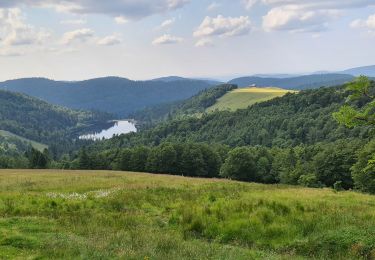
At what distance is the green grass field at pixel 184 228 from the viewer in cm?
1245

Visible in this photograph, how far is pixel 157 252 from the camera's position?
12.3 meters

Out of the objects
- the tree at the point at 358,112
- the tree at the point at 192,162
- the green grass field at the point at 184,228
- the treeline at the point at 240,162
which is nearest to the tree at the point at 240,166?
the treeline at the point at 240,162

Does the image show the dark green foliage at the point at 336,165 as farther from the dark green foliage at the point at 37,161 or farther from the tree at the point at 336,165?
the dark green foliage at the point at 37,161

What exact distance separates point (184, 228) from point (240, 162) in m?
79.3

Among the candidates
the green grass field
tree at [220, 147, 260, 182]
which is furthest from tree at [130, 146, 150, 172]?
the green grass field

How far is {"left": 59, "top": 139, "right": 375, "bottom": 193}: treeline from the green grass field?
6254 centimetres

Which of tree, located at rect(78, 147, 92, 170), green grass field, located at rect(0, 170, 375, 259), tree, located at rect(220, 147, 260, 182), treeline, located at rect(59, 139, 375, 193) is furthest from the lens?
tree, located at rect(78, 147, 92, 170)

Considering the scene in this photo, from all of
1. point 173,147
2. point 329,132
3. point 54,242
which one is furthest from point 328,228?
point 329,132

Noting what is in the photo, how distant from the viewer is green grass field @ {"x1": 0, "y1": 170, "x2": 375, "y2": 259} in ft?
40.8

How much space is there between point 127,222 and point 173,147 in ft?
299

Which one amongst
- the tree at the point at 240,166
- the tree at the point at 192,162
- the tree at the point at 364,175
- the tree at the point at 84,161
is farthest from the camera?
the tree at the point at 84,161

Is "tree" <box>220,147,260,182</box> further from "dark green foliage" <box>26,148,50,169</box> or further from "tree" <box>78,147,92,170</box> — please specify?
"dark green foliage" <box>26,148,50,169</box>

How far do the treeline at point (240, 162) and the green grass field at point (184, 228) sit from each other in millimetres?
62541

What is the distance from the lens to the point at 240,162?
94.9 m
